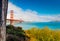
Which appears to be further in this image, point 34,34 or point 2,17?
point 34,34

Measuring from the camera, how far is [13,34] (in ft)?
18.0

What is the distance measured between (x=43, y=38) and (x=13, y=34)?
33.8 inches

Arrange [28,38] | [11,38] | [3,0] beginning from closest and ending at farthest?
[3,0]
[11,38]
[28,38]

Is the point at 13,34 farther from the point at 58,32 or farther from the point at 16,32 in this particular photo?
the point at 58,32

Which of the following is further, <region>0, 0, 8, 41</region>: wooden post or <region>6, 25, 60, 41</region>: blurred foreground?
<region>6, 25, 60, 41</region>: blurred foreground

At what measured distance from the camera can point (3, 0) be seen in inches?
164

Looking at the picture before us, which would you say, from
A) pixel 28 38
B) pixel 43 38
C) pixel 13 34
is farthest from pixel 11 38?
pixel 43 38

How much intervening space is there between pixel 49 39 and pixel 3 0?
A: 2152 mm

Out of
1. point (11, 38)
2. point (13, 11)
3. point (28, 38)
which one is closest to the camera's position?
point (11, 38)

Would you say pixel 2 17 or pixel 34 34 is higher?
pixel 2 17

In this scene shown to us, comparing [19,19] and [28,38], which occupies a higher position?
[19,19]

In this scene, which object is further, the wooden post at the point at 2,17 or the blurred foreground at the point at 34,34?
the blurred foreground at the point at 34,34

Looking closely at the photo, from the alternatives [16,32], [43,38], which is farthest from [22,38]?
[43,38]

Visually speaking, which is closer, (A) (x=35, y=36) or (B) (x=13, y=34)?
(B) (x=13, y=34)
